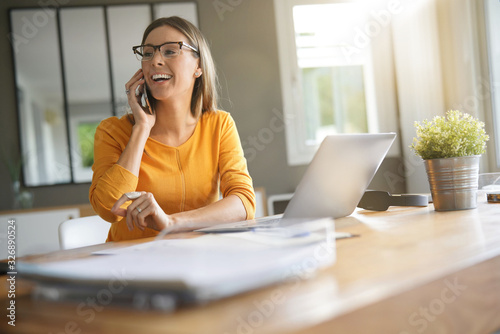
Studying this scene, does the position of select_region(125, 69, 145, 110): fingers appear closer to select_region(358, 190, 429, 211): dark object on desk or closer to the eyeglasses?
the eyeglasses

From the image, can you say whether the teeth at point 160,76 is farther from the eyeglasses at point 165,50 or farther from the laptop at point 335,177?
the laptop at point 335,177

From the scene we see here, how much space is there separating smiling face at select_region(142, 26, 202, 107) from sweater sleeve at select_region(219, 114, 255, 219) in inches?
8.8

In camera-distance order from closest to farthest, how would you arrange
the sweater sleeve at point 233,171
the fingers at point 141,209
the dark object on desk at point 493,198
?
the fingers at point 141,209, the dark object on desk at point 493,198, the sweater sleeve at point 233,171

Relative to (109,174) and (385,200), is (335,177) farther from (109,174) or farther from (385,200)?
(109,174)

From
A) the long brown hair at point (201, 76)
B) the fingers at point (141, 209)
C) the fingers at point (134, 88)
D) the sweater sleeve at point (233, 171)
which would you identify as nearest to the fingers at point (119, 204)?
the fingers at point (141, 209)

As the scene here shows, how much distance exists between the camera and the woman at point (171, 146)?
1528mm

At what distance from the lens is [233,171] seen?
170 cm

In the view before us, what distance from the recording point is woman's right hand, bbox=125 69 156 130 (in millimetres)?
1668

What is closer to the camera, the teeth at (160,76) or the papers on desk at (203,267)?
the papers on desk at (203,267)

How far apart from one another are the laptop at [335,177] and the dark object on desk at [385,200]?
147 millimetres

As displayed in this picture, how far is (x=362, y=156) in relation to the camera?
3.91 ft

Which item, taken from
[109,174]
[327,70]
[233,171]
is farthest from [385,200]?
[327,70]

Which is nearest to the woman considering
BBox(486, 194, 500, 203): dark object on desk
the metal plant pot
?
the metal plant pot

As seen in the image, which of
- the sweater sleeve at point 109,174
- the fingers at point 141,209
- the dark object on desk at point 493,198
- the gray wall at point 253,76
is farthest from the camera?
the gray wall at point 253,76
